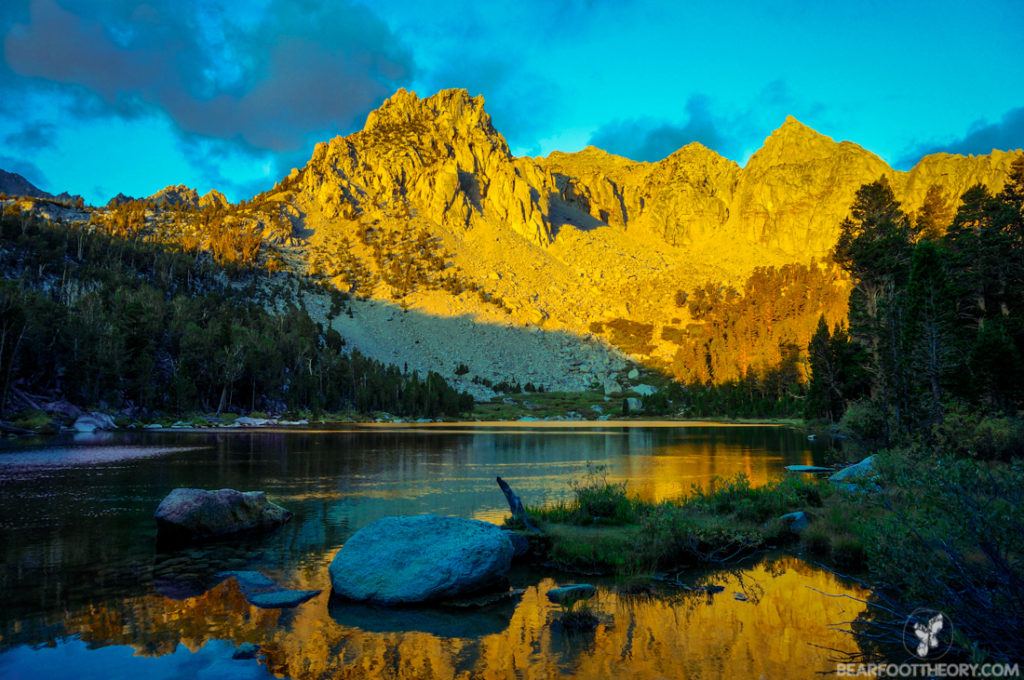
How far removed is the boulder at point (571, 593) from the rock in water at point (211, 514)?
1183cm

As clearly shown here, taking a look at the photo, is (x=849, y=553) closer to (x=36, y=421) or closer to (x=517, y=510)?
(x=517, y=510)

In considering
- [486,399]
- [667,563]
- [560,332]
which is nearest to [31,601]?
[667,563]

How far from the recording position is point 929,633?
29.3 ft

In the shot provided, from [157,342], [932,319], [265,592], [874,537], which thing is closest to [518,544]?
[265,592]

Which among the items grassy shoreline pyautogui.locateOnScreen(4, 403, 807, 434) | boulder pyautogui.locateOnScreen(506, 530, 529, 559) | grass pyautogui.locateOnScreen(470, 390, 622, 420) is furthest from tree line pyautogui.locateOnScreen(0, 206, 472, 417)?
boulder pyautogui.locateOnScreen(506, 530, 529, 559)

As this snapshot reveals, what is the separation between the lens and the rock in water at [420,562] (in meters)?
12.9

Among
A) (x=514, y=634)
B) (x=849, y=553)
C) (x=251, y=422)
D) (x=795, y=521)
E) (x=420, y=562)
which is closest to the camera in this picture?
(x=514, y=634)

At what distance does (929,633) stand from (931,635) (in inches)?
1.3

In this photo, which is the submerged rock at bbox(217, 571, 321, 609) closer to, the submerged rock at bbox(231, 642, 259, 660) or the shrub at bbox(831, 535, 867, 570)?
the submerged rock at bbox(231, 642, 259, 660)

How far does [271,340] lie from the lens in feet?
370

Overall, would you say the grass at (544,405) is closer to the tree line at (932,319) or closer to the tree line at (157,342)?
the tree line at (157,342)

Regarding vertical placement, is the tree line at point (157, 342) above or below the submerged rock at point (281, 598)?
above

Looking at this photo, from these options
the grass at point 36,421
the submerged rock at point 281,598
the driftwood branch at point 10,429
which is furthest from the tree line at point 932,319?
the grass at point 36,421

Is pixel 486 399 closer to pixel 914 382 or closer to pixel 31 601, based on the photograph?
pixel 914 382
